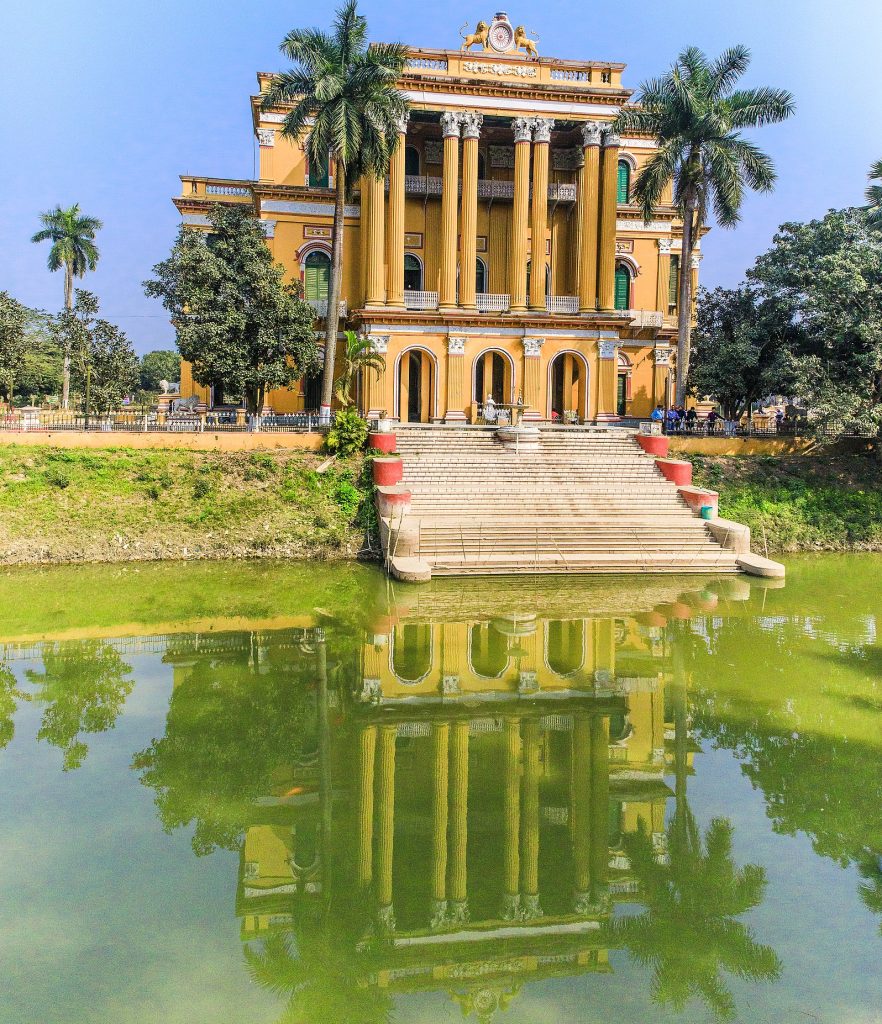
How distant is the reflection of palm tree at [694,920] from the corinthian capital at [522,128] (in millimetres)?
25873

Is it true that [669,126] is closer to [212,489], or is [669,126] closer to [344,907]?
[212,489]

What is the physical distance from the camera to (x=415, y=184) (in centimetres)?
2953

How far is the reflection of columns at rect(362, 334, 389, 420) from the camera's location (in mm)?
27078

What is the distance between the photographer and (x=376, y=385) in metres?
27.3

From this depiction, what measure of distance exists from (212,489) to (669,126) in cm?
1875

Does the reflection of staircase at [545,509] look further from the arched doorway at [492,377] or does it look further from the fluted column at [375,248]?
the fluted column at [375,248]

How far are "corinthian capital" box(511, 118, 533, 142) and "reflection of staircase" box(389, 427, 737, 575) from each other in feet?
36.2

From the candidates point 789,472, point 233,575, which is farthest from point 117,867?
point 789,472

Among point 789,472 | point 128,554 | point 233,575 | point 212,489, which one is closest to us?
point 233,575

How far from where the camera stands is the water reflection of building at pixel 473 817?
5641mm

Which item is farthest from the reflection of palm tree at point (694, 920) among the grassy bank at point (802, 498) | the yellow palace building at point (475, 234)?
the yellow palace building at point (475, 234)

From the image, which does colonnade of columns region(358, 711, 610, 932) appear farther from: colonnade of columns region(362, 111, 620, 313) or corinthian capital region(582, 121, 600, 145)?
corinthian capital region(582, 121, 600, 145)

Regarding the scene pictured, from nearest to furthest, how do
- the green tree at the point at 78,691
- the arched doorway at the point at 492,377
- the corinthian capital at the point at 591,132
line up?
the green tree at the point at 78,691 → the corinthian capital at the point at 591,132 → the arched doorway at the point at 492,377

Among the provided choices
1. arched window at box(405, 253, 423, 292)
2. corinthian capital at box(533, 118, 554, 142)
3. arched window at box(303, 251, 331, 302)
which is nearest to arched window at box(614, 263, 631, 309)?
corinthian capital at box(533, 118, 554, 142)
